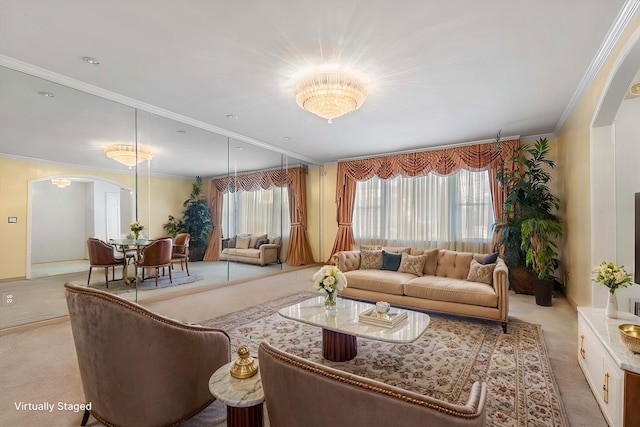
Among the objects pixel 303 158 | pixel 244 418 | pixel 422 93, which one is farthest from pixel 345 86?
pixel 303 158

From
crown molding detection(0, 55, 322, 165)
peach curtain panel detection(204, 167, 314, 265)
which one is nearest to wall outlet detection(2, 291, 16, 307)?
crown molding detection(0, 55, 322, 165)

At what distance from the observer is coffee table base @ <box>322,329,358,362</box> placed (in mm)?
2719

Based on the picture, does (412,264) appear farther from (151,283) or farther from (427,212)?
(151,283)

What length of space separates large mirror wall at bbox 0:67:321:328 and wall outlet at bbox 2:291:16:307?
13mm

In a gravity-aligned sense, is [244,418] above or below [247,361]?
below

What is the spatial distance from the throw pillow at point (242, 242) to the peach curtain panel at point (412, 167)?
2271 millimetres

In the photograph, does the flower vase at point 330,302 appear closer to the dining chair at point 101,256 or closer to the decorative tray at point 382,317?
the decorative tray at point 382,317

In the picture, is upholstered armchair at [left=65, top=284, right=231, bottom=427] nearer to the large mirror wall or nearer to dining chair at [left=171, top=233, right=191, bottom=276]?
the large mirror wall

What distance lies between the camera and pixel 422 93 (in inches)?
147

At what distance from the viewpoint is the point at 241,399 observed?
4.02 feet

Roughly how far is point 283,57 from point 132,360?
2737 mm

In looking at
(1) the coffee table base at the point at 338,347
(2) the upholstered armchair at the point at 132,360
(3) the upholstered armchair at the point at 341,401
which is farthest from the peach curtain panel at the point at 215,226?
(3) the upholstered armchair at the point at 341,401

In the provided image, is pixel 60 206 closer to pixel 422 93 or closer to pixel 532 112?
pixel 422 93

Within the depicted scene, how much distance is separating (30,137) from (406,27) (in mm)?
4423
